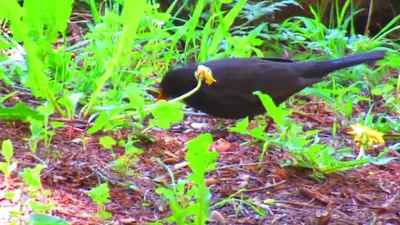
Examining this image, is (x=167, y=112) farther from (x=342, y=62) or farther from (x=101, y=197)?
(x=342, y=62)

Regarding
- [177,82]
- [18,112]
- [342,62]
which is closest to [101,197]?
[18,112]

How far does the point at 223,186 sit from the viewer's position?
2859 mm

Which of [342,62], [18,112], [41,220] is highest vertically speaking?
[41,220]

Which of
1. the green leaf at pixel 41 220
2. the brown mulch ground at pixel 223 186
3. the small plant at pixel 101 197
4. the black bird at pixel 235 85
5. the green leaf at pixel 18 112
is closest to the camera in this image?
the green leaf at pixel 41 220

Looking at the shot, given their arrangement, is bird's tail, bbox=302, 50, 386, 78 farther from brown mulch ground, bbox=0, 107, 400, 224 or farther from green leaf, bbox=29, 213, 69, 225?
green leaf, bbox=29, 213, 69, 225

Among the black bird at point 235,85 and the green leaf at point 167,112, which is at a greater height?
the green leaf at point 167,112

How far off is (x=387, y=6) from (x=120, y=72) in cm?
Answer: 287

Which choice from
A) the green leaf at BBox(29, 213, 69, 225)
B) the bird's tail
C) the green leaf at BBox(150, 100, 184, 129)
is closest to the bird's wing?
the bird's tail

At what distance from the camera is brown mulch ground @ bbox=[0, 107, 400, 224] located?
2.53 m

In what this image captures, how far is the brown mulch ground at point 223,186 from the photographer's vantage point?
2525 mm

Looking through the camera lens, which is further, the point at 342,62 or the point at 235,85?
the point at 342,62

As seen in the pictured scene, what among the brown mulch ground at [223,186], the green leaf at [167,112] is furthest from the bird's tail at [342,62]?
the green leaf at [167,112]

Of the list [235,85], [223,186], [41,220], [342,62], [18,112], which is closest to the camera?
[41,220]

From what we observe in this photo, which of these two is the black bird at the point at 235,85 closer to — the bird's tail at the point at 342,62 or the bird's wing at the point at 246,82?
the bird's wing at the point at 246,82
